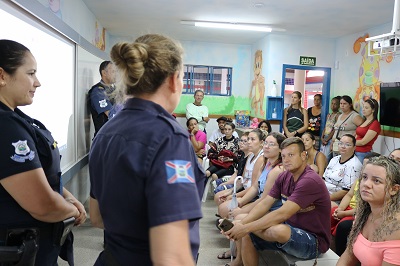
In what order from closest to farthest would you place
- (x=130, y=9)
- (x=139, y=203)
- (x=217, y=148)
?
(x=139, y=203)
(x=217, y=148)
(x=130, y=9)

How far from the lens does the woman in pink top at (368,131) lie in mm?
4930

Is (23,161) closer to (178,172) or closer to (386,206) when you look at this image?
(178,172)

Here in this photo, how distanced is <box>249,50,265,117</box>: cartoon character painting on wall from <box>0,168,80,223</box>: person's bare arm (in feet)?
20.2

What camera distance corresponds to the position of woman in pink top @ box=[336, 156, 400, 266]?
5.54 feet

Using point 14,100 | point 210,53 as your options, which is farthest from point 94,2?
point 14,100

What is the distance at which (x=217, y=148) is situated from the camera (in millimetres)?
4961

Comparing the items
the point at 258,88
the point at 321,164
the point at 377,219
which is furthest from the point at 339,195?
the point at 258,88

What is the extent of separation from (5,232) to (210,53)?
291 inches

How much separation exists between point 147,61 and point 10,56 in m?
0.75

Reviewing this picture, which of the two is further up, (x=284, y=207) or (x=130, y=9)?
(x=130, y=9)

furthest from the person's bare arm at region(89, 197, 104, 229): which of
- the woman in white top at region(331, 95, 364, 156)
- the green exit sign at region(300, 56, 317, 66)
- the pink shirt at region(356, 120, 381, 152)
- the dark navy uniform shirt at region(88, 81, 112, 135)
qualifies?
the green exit sign at region(300, 56, 317, 66)

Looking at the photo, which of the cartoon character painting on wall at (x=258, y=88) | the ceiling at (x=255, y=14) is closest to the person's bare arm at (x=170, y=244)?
the ceiling at (x=255, y=14)

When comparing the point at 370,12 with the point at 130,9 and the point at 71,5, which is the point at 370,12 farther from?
the point at 71,5

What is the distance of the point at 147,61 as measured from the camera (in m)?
0.86
